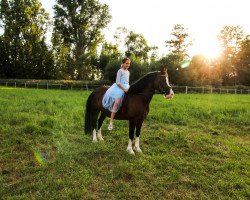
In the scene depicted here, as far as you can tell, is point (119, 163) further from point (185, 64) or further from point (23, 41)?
point (23, 41)

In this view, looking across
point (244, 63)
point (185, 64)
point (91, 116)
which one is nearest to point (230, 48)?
point (244, 63)

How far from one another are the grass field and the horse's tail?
38 cm

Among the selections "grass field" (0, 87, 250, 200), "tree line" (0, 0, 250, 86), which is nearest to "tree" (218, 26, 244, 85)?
"tree line" (0, 0, 250, 86)

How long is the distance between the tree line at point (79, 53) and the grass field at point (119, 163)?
32728 millimetres

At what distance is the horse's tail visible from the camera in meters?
8.67

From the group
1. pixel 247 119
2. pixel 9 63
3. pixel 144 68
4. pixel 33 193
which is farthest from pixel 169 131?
pixel 9 63

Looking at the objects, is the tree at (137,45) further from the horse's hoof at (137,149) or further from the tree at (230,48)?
the horse's hoof at (137,149)

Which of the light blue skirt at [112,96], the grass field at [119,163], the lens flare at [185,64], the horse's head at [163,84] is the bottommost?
the grass field at [119,163]

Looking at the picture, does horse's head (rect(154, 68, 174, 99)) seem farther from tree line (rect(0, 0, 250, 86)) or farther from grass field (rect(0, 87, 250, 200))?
tree line (rect(0, 0, 250, 86))

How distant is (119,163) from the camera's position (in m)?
6.54

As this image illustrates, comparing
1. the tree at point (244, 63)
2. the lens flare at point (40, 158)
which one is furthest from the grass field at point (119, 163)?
the tree at point (244, 63)

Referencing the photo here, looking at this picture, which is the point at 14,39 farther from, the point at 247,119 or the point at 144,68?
the point at 247,119

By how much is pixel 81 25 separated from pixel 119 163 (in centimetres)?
4477

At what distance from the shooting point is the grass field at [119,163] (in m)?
5.16
